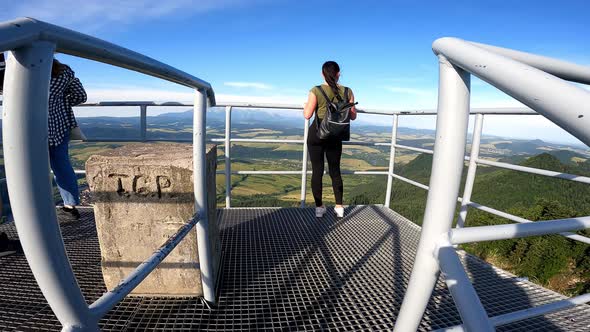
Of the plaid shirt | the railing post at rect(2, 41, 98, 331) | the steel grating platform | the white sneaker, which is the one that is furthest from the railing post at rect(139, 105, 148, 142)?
the railing post at rect(2, 41, 98, 331)

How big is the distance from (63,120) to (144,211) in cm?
162

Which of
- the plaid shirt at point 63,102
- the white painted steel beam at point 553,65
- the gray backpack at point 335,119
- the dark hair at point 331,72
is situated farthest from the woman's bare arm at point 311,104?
the white painted steel beam at point 553,65

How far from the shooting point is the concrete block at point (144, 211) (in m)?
1.59

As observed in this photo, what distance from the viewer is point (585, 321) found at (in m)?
1.71

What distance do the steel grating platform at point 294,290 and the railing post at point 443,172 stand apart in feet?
3.85

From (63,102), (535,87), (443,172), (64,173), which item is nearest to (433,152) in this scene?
(443,172)

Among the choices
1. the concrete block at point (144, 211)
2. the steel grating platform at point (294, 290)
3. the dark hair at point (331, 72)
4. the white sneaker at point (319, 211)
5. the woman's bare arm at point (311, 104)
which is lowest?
the steel grating platform at point (294, 290)

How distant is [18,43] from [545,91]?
81 centimetres

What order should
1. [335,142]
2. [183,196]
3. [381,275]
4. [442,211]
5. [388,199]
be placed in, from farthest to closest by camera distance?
[388,199] → [335,142] → [381,275] → [183,196] → [442,211]

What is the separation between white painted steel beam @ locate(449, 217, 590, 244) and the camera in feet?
1.91

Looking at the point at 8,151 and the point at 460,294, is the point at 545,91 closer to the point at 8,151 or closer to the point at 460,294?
the point at 460,294

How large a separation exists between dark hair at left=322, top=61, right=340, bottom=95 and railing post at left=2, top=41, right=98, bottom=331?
8.55ft

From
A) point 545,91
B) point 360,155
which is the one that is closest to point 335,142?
point 545,91

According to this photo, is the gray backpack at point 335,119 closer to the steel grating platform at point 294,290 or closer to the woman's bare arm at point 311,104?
the woman's bare arm at point 311,104
